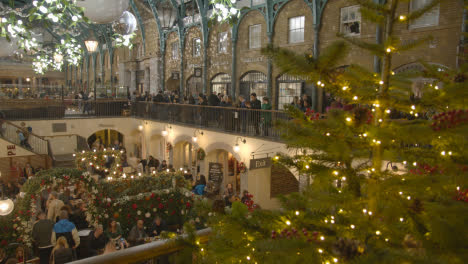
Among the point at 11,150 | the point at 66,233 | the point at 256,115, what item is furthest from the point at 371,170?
the point at 11,150

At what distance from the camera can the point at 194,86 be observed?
20.4 metres

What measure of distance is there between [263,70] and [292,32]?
2172 mm

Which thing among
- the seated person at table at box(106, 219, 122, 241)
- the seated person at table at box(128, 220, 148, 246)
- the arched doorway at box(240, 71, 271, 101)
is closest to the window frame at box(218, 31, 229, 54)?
the arched doorway at box(240, 71, 271, 101)

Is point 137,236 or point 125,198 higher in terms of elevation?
point 125,198

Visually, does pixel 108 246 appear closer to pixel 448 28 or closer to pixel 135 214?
pixel 135 214

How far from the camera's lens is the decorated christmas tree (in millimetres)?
1471

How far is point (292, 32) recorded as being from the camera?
47.9 ft

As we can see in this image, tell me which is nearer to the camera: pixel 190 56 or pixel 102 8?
pixel 102 8

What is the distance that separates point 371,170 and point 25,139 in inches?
760

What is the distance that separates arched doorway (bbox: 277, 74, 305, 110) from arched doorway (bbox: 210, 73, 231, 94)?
366 centimetres

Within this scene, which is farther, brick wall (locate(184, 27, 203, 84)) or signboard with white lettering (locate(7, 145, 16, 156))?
brick wall (locate(184, 27, 203, 84))

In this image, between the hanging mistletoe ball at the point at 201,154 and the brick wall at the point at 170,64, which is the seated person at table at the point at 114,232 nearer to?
A: the hanging mistletoe ball at the point at 201,154

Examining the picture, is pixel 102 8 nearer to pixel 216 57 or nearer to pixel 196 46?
pixel 216 57

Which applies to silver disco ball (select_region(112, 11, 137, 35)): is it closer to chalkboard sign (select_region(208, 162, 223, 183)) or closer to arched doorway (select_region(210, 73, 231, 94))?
chalkboard sign (select_region(208, 162, 223, 183))
